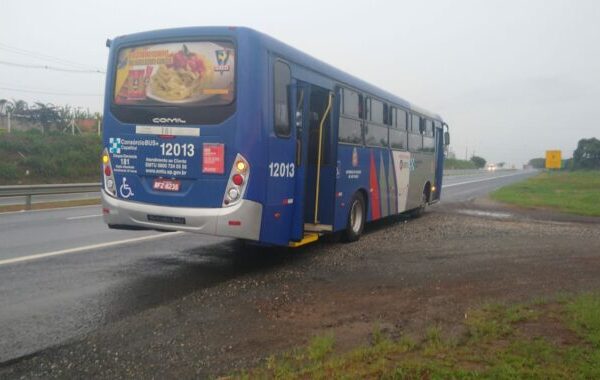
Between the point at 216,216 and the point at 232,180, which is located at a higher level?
the point at 232,180

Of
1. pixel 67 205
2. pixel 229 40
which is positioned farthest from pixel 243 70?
pixel 67 205

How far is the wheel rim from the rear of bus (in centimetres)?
384

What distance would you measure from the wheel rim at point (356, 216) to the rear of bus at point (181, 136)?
3840mm

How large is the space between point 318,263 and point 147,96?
3644 mm

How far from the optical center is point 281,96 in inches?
302

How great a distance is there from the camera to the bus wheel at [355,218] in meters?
10.4

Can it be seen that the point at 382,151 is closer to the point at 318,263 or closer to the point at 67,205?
the point at 318,263

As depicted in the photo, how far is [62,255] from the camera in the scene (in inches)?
334

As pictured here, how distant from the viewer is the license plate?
24.2 ft

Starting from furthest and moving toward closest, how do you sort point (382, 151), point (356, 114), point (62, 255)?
point (382, 151) → point (356, 114) → point (62, 255)

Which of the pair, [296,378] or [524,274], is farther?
[524,274]

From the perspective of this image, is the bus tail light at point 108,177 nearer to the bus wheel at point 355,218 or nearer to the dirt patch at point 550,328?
the bus wheel at point 355,218

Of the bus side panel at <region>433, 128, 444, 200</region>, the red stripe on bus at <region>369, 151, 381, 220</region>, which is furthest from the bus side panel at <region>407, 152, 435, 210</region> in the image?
the red stripe on bus at <region>369, 151, 381, 220</region>

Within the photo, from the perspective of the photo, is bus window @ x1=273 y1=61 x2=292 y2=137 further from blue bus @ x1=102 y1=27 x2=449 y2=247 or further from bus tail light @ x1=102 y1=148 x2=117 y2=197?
bus tail light @ x1=102 y1=148 x2=117 y2=197
